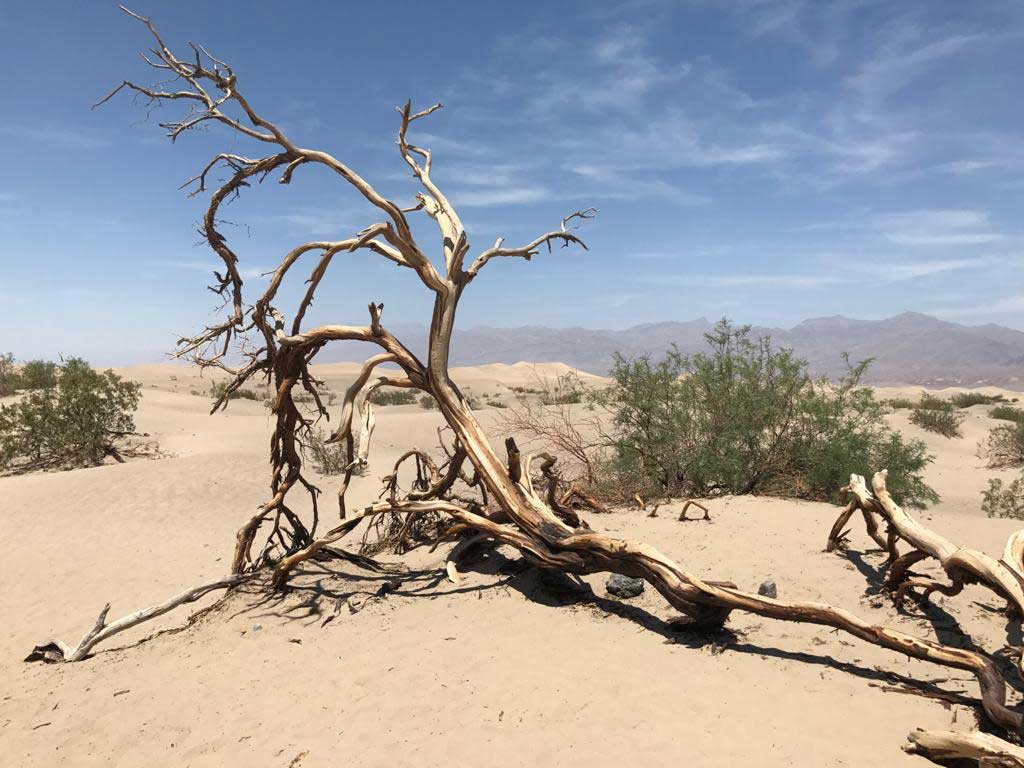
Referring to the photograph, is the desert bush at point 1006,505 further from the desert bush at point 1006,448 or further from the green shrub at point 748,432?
the desert bush at point 1006,448

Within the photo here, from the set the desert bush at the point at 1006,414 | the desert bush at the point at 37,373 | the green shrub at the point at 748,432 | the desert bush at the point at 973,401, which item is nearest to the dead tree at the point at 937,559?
the green shrub at the point at 748,432

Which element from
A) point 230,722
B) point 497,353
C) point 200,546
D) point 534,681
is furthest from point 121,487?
point 497,353

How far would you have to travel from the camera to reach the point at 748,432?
313 inches

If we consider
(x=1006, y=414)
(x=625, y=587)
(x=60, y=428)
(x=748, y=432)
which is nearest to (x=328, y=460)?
(x=60, y=428)

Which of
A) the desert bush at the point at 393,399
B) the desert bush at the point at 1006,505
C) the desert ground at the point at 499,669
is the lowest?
the desert bush at the point at 1006,505

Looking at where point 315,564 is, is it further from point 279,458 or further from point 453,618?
point 453,618

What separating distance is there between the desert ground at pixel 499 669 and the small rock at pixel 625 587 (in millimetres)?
95

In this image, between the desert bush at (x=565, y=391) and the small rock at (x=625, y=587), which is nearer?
the small rock at (x=625, y=587)

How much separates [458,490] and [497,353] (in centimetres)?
16159

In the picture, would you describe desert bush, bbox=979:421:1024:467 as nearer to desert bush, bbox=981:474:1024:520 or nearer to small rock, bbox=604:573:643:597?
desert bush, bbox=981:474:1024:520

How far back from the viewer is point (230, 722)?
3.62 metres

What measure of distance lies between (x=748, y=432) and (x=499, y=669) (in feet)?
17.5

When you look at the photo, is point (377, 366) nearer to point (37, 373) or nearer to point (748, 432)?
point (748, 432)

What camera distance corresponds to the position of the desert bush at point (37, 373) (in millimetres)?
18789
